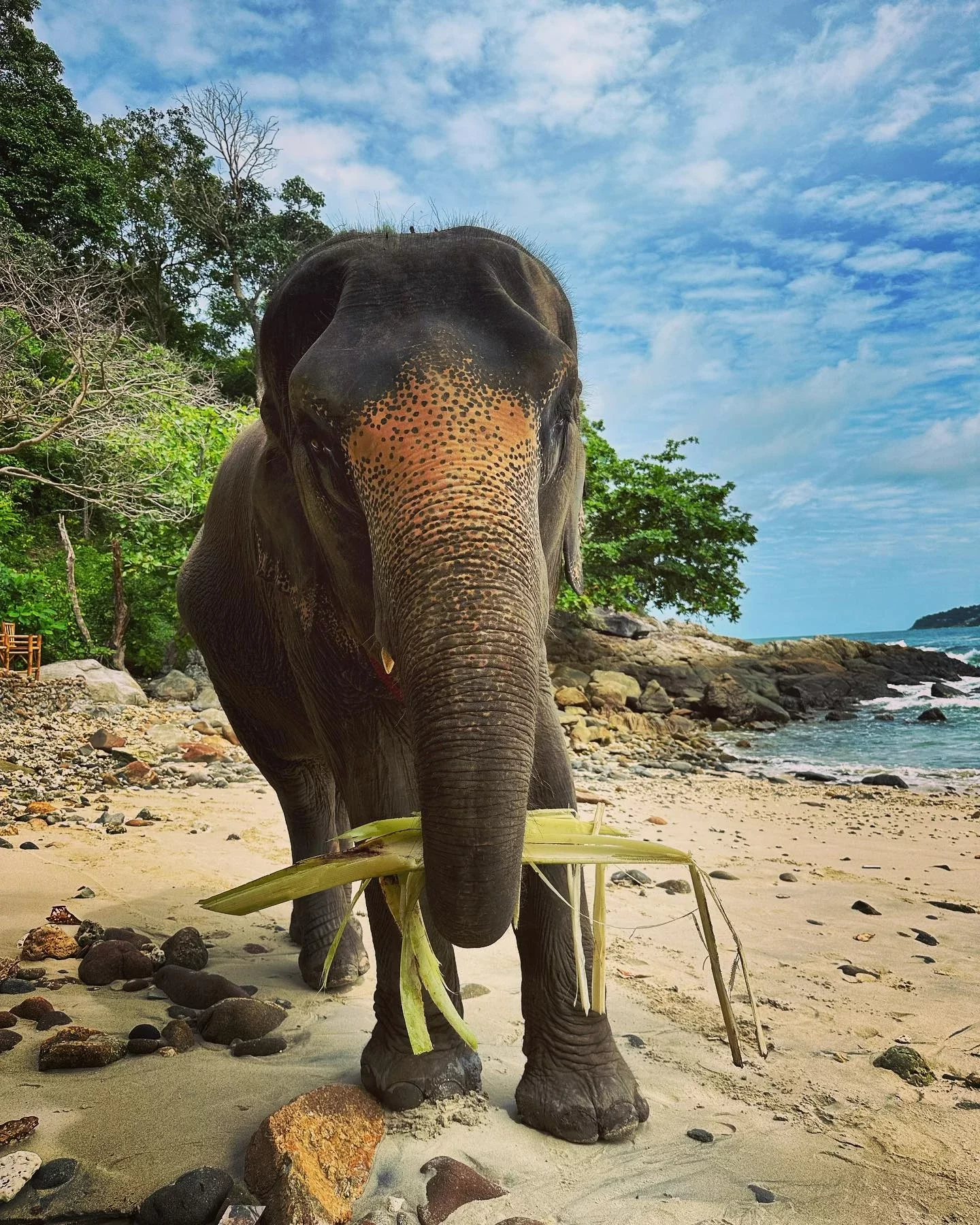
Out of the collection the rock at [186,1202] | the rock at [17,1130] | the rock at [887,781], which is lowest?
the rock at [186,1202]

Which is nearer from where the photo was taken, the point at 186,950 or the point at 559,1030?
the point at 559,1030

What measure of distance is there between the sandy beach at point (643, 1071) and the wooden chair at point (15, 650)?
10065mm

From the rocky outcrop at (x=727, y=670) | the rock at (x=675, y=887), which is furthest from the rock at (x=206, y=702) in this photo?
the rock at (x=675, y=887)

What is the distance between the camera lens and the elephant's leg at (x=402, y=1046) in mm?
2826

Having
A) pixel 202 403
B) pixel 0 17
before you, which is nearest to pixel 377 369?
pixel 202 403

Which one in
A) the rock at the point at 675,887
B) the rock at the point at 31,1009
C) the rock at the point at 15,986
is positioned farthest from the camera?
the rock at the point at 675,887

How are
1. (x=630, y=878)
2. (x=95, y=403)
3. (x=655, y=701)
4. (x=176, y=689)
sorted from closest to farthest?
1. (x=630, y=878)
2. (x=95, y=403)
3. (x=176, y=689)
4. (x=655, y=701)

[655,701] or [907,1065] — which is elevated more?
[655,701]

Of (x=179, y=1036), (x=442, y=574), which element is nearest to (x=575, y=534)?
(x=442, y=574)

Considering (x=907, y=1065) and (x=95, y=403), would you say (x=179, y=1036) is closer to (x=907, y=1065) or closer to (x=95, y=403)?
(x=907, y=1065)

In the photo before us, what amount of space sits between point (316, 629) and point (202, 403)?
47.3 ft

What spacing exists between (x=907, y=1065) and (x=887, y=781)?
36.5 feet

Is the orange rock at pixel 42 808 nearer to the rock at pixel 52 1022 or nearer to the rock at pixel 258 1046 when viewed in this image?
the rock at pixel 52 1022

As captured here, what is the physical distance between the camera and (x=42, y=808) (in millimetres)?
7172
